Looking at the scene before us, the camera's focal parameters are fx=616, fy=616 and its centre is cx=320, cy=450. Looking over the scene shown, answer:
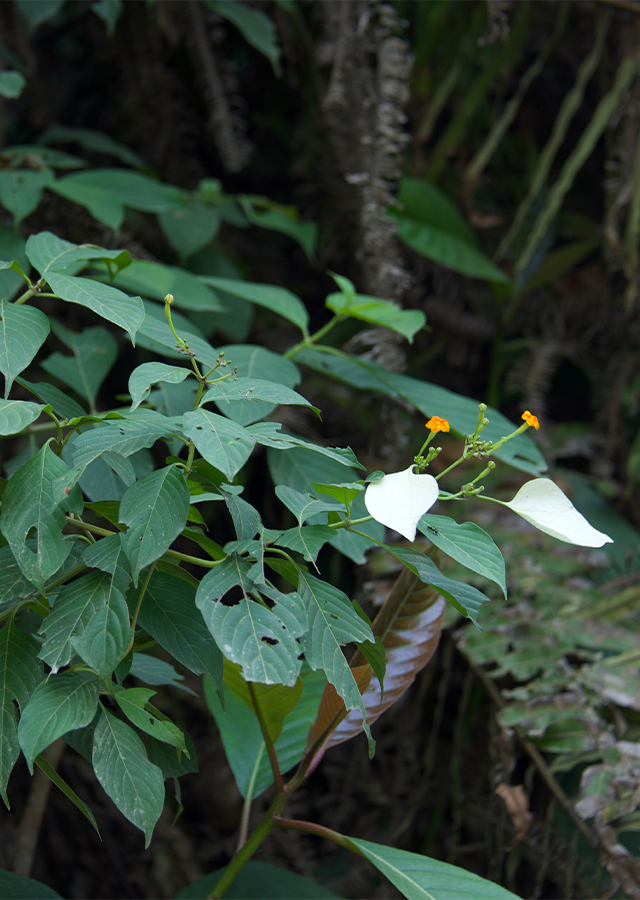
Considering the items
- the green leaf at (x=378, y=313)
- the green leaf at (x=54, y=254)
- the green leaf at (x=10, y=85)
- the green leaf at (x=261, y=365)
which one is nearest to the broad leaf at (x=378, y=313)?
the green leaf at (x=378, y=313)

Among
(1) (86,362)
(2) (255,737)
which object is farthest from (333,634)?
(1) (86,362)

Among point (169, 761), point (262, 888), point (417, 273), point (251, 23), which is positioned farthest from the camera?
point (417, 273)

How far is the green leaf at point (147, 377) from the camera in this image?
1.31ft

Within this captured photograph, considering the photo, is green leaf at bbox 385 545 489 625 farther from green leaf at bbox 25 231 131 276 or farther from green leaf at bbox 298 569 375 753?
green leaf at bbox 25 231 131 276

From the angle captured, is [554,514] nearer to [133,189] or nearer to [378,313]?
[378,313]

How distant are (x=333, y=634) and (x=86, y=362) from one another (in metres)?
0.63

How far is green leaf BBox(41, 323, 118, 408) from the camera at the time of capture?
0.83m

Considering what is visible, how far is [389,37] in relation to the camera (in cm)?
136

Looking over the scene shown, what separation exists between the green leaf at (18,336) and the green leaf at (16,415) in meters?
0.03

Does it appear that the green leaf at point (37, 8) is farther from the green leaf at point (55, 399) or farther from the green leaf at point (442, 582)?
the green leaf at point (442, 582)

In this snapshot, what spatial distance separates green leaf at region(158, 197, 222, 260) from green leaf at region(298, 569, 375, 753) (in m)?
0.96

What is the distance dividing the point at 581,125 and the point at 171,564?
2.01 metres

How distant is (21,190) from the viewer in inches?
39.8

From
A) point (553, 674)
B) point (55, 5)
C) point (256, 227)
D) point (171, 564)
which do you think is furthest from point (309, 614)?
point (256, 227)
